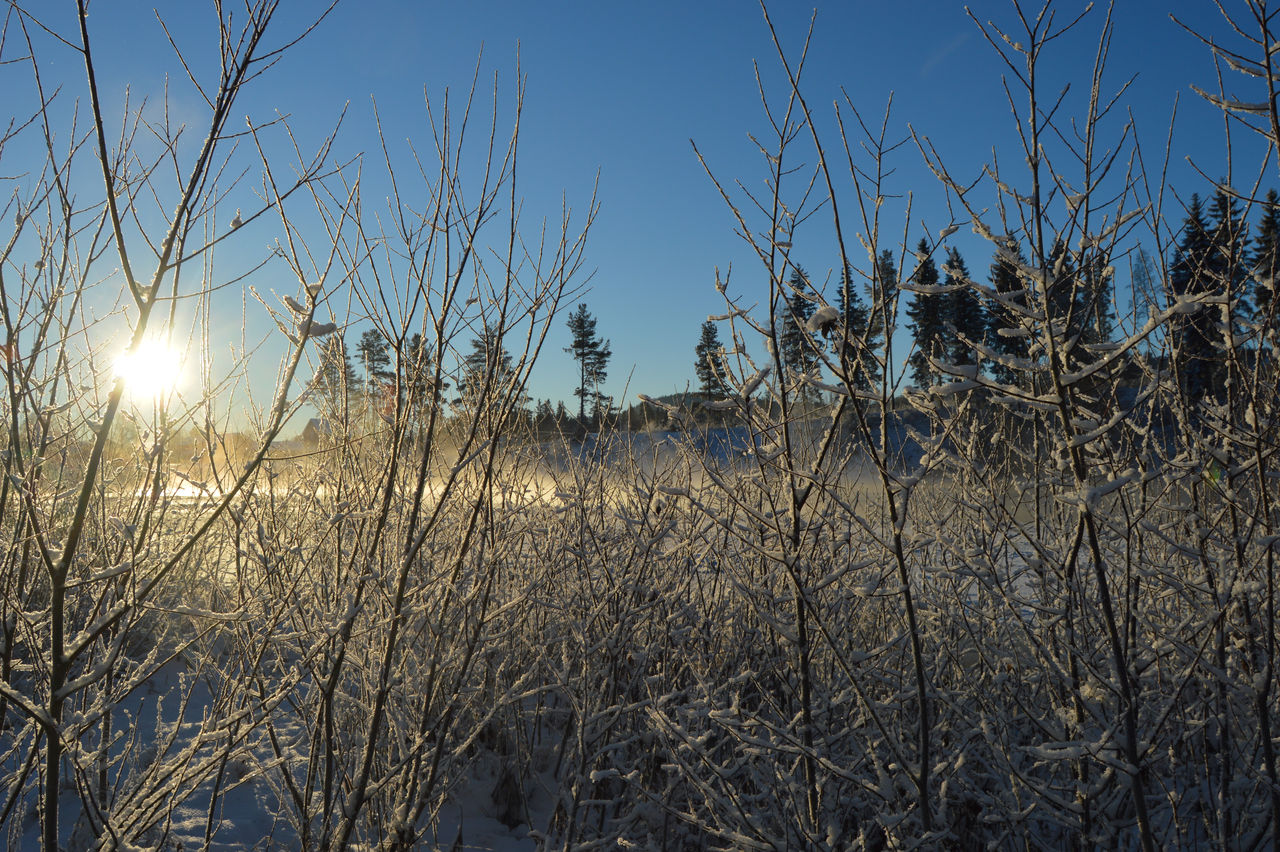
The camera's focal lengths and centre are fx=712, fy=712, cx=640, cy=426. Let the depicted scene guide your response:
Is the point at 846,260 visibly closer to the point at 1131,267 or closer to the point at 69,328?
the point at 1131,267

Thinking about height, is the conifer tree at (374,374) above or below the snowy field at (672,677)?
above

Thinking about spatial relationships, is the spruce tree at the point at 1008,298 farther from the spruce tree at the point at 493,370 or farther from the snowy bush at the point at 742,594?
the spruce tree at the point at 493,370

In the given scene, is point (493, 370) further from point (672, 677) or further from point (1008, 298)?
point (672, 677)

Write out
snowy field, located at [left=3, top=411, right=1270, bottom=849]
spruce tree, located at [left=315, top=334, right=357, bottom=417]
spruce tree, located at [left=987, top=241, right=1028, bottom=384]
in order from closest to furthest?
1. spruce tree, located at [left=987, top=241, right=1028, bottom=384]
2. snowy field, located at [left=3, top=411, right=1270, bottom=849]
3. spruce tree, located at [left=315, top=334, right=357, bottom=417]

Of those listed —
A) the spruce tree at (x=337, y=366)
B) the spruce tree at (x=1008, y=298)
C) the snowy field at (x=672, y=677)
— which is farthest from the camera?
the spruce tree at (x=337, y=366)

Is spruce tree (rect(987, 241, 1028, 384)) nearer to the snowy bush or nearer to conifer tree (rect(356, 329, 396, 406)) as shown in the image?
the snowy bush

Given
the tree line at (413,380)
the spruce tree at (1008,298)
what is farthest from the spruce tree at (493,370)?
the spruce tree at (1008,298)

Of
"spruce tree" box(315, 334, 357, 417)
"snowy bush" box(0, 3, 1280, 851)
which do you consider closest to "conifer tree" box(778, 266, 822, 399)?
"snowy bush" box(0, 3, 1280, 851)

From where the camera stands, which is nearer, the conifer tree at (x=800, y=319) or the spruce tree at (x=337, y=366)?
the conifer tree at (x=800, y=319)

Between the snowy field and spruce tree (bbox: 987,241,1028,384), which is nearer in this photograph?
spruce tree (bbox: 987,241,1028,384)

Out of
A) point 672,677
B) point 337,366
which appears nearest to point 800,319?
point 337,366

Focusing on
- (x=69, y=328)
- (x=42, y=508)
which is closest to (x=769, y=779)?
(x=42, y=508)

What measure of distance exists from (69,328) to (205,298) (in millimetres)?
341

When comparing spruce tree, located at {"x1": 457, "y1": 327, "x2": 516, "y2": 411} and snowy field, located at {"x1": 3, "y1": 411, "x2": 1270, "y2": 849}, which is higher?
spruce tree, located at {"x1": 457, "y1": 327, "x2": 516, "y2": 411}
